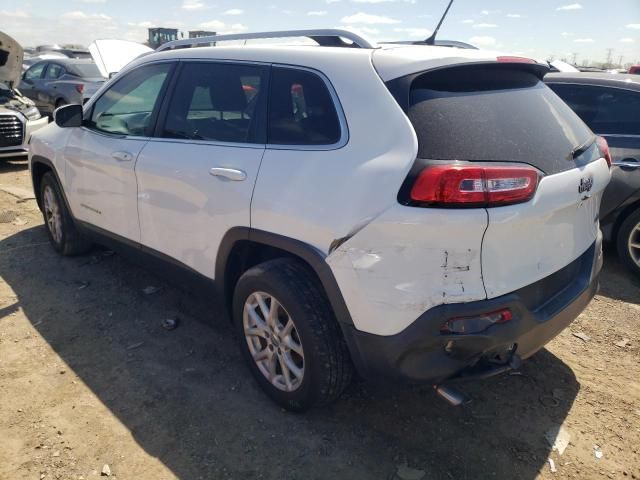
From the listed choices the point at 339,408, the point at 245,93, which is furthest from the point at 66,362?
the point at 245,93

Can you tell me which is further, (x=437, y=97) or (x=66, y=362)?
(x=66, y=362)

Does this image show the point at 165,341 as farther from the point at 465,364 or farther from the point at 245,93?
the point at 465,364

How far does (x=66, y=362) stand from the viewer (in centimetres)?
320

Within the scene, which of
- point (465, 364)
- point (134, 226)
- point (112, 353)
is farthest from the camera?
point (134, 226)

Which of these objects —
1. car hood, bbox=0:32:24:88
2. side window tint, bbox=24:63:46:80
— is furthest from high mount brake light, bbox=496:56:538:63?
side window tint, bbox=24:63:46:80

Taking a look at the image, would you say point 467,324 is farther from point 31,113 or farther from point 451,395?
point 31,113

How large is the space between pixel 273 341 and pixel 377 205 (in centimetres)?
103

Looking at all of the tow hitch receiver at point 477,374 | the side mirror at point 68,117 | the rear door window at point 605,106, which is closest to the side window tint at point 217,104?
the side mirror at point 68,117

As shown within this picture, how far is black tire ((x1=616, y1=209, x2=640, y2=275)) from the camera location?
434 cm

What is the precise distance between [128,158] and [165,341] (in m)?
1.23

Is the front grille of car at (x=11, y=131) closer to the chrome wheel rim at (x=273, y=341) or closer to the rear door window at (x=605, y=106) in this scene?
the chrome wheel rim at (x=273, y=341)

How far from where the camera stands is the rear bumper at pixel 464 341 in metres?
2.09

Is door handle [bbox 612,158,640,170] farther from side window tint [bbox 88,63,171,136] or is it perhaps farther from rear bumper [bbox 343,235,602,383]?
side window tint [bbox 88,63,171,136]

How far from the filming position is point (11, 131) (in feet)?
27.1
